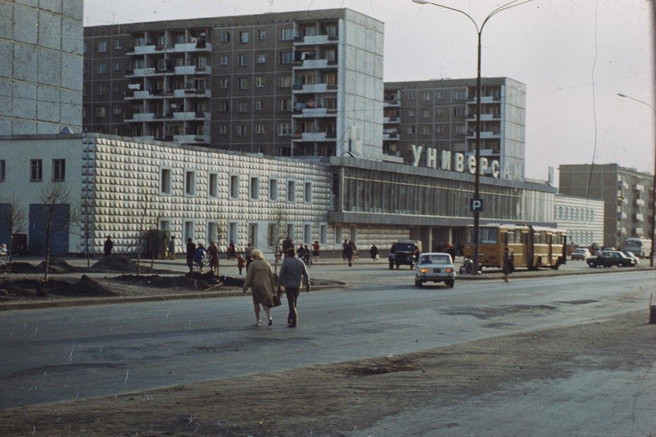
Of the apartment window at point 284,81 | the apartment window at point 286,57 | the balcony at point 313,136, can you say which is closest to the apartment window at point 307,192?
the balcony at point 313,136

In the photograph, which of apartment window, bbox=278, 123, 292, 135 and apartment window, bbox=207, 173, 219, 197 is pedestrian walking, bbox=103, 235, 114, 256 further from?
apartment window, bbox=278, 123, 292, 135

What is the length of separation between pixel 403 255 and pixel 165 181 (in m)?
15.6

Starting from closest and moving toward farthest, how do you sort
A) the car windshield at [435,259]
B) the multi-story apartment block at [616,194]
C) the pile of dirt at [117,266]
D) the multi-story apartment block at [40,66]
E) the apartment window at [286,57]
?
the car windshield at [435,259] < the pile of dirt at [117,266] < the multi-story apartment block at [40,66] < the apartment window at [286,57] < the multi-story apartment block at [616,194]

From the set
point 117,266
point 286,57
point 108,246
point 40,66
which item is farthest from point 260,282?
point 286,57

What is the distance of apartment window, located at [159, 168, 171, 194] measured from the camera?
61.0 meters

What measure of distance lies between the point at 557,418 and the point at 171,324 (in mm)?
11581

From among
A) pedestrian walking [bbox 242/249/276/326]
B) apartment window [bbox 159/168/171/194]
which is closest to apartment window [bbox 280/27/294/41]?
apartment window [bbox 159/168/171/194]

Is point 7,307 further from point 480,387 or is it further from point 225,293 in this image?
point 480,387

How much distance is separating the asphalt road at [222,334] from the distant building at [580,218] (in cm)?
10101

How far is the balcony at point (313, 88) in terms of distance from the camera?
3775 inches

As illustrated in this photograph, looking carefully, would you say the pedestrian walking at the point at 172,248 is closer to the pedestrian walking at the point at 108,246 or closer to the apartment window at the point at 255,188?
the pedestrian walking at the point at 108,246

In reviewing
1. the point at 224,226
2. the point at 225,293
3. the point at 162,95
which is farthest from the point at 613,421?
the point at 162,95

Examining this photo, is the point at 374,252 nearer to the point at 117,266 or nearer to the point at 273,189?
the point at 273,189

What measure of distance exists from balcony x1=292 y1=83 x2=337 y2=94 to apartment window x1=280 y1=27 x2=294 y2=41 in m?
4.87
